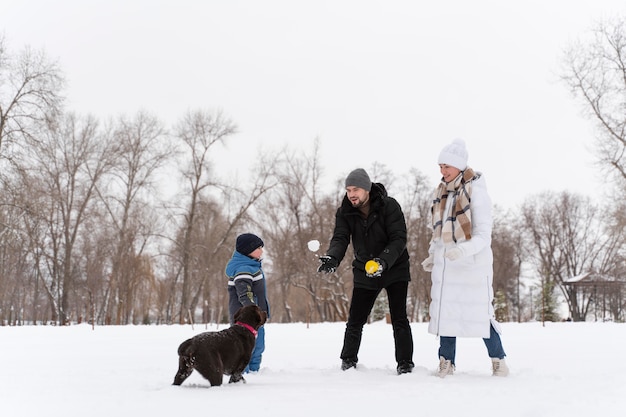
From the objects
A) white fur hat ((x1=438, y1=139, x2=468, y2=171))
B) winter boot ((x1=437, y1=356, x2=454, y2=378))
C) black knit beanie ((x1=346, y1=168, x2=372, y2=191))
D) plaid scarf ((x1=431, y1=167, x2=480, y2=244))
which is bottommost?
winter boot ((x1=437, y1=356, x2=454, y2=378))

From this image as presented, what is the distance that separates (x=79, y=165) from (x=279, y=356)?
96.9ft

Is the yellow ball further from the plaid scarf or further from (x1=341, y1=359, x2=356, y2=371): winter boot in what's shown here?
(x1=341, y1=359, x2=356, y2=371): winter boot

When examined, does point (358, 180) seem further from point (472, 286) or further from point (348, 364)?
point (348, 364)

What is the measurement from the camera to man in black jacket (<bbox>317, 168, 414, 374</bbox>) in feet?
18.3

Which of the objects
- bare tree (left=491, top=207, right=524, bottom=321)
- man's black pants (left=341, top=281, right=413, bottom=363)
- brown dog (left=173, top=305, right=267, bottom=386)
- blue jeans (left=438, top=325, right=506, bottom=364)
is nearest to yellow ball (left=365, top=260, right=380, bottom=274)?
man's black pants (left=341, top=281, right=413, bottom=363)

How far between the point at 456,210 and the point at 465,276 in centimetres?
62

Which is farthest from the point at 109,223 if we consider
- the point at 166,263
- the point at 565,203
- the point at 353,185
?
the point at 565,203

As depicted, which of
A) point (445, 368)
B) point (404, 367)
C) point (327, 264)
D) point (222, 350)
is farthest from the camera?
point (327, 264)

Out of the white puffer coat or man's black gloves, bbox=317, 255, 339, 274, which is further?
man's black gloves, bbox=317, 255, 339, 274

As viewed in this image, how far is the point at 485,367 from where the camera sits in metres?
6.19

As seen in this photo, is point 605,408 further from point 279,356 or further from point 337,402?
point 279,356

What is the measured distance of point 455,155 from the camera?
5523 mm

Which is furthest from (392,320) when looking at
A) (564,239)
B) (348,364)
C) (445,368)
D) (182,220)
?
(564,239)

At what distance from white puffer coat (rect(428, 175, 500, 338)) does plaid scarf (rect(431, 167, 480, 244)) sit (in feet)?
0.20
